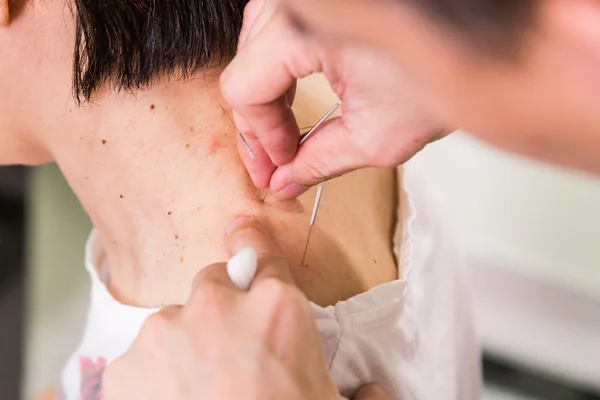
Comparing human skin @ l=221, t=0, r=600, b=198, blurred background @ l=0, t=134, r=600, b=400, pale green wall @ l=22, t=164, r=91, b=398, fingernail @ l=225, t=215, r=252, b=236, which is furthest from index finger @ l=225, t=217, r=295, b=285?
pale green wall @ l=22, t=164, r=91, b=398

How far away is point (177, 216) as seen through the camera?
75 centimetres

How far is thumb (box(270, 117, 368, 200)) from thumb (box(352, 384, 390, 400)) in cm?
23

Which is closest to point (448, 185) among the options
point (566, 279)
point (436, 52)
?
point (566, 279)

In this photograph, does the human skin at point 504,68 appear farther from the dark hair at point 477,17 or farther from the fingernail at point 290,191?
the fingernail at point 290,191

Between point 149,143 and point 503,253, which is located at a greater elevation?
point 149,143

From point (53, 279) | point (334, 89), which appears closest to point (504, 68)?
point (334, 89)

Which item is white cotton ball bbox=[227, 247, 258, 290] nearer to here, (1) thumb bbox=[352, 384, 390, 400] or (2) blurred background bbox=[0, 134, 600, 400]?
(1) thumb bbox=[352, 384, 390, 400]

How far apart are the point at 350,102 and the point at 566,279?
1302mm

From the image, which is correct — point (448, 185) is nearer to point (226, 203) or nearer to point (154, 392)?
point (226, 203)

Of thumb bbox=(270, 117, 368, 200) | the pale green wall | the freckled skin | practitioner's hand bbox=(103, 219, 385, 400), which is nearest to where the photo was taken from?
practitioner's hand bbox=(103, 219, 385, 400)

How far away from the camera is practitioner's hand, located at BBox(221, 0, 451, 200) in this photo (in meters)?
0.57

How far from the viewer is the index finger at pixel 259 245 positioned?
23.6 inches

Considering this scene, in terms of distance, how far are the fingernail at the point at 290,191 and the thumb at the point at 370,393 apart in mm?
233

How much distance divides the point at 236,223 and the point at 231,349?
0.64 ft
